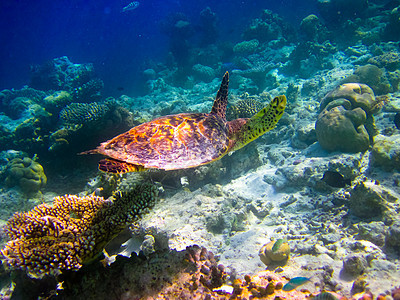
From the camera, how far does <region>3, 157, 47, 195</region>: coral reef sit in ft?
19.5

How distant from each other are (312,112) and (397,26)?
11.2 meters

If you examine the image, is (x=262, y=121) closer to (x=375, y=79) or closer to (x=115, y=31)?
(x=375, y=79)

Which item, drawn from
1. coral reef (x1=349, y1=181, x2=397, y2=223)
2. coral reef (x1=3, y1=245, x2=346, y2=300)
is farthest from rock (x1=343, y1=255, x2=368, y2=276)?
coral reef (x1=349, y1=181, x2=397, y2=223)

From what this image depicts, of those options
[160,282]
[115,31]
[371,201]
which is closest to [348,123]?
[371,201]

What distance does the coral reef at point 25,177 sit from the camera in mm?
5949

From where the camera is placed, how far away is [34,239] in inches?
81.9

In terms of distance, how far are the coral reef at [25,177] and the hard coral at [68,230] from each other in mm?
4613

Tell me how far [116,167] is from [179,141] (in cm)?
128

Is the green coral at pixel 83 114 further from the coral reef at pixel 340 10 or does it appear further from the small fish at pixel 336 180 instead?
the coral reef at pixel 340 10

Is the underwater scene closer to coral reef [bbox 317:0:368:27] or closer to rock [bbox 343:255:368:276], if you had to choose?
rock [bbox 343:255:368:276]

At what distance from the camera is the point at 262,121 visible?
13.3 ft

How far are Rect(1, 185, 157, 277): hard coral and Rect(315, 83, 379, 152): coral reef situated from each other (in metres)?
6.01

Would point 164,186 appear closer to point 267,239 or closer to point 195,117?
point 195,117

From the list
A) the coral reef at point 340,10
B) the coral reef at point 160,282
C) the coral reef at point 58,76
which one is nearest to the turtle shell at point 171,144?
the coral reef at point 160,282
